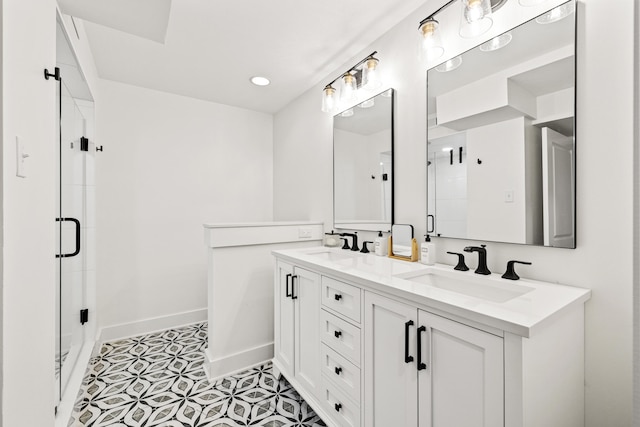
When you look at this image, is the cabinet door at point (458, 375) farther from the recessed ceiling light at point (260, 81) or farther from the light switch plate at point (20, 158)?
the recessed ceiling light at point (260, 81)

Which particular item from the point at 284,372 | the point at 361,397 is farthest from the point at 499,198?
the point at 284,372

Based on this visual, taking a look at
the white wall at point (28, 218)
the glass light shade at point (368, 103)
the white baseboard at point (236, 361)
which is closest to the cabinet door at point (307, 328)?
the white baseboard at point (236, 361)

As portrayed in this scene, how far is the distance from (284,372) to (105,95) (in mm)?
2868

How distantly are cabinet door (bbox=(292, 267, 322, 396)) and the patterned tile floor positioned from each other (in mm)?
252

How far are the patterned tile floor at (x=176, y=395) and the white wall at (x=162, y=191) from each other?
2.03 feet

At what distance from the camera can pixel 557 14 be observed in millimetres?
1148

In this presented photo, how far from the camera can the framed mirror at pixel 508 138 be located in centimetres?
114

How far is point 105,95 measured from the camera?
104 inches

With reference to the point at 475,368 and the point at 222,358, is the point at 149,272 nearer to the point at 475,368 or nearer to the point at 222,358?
the point at 222,358

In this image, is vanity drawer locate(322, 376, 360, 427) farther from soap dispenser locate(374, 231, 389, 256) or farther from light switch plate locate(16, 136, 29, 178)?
light switch plate locate(16, 136, 29, 178)

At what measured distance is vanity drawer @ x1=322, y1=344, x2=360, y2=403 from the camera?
4.24 ft

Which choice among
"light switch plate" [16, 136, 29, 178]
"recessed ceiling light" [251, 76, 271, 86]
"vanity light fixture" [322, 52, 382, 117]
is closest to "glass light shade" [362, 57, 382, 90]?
"vanity light fixture" [322, 52, 382, 117]

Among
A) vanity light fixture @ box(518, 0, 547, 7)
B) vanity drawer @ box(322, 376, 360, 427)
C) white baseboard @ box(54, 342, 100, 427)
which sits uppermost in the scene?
vanity light fixture @ box(518, 0, 547, 7)

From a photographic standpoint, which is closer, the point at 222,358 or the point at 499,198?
the point at 499,198
